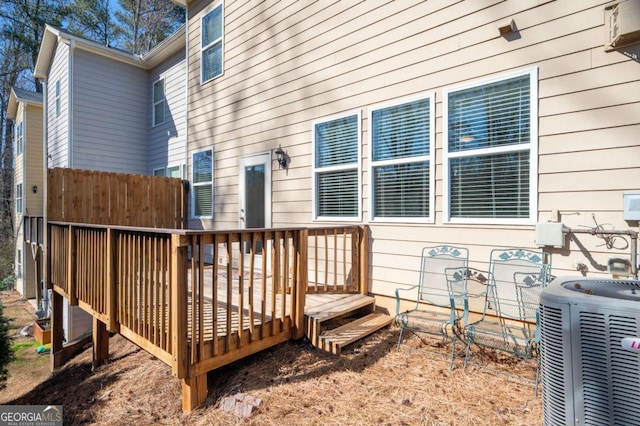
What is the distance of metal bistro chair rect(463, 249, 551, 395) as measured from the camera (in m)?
2.99

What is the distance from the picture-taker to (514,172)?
3336 millimetres

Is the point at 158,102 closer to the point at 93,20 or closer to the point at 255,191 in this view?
the point at 255,191

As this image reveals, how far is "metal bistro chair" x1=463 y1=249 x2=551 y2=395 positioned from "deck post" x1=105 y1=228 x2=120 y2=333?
335 cm

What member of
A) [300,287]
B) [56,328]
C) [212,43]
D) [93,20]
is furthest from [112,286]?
[93,20]

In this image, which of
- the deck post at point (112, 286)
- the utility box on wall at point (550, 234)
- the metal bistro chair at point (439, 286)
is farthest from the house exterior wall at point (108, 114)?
the utility box on wall at point (550, 234)

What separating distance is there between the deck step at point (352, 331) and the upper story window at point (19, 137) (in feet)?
47.2

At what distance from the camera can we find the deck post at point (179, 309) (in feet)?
8.64

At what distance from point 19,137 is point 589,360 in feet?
→ 58.1

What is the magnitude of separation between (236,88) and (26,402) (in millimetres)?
5535

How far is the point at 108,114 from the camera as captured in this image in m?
9.41

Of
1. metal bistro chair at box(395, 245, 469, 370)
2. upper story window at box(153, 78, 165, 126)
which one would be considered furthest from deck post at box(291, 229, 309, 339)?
upper story window at box(153, 78, 165, 126)

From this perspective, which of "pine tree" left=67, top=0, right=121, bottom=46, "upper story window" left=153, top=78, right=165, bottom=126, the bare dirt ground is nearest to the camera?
the bare dirt ground

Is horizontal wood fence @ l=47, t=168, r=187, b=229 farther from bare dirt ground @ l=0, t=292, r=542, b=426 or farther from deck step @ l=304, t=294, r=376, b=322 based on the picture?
deck step @ l=304, t=294, r=376, b=322

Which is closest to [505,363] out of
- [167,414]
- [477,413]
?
[477,413]
